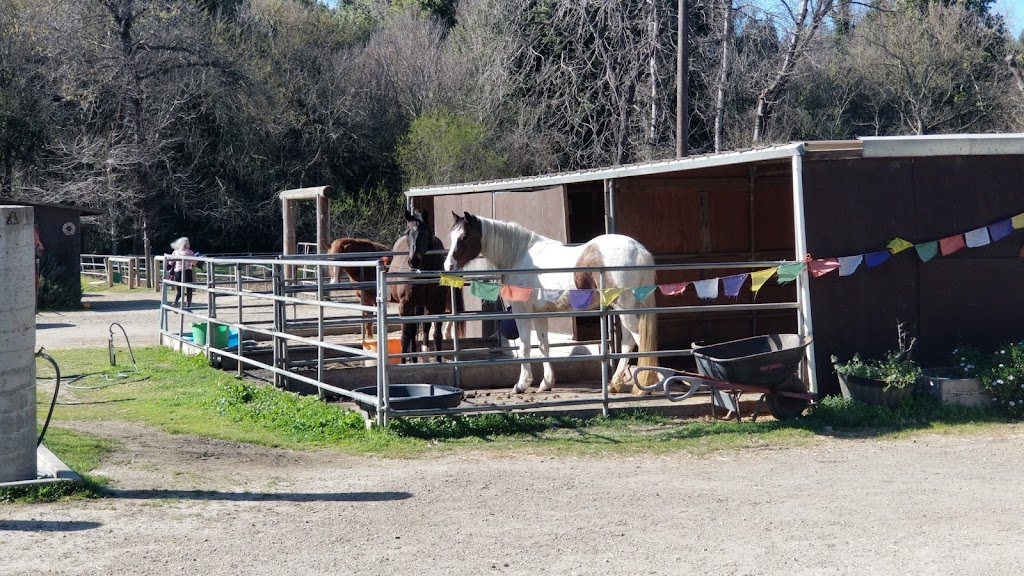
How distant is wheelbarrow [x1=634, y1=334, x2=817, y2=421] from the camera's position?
26.4 ft

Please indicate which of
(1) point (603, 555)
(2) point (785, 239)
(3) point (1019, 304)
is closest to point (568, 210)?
(2) point (785, 239)

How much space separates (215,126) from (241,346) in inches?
972

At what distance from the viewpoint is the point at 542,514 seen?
5.78 meters

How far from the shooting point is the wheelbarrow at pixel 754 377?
8.05m

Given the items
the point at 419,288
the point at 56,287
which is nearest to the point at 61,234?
the point at 56,287

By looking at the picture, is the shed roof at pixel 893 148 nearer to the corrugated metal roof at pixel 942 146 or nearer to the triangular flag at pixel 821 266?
the corrugated metal roof at pixel 942 146

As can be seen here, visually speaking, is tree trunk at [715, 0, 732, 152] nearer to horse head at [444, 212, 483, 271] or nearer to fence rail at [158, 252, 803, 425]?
fence rail at [158, 252, 803, 425]

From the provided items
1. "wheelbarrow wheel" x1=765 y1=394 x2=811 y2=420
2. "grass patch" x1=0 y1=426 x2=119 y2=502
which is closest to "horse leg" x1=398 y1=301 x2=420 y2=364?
"grass patch" x1=0 y1=426 x2=119 y2=502

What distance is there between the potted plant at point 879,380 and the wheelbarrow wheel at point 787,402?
1.43 feet

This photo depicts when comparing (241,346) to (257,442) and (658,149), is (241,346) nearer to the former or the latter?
(257,442)

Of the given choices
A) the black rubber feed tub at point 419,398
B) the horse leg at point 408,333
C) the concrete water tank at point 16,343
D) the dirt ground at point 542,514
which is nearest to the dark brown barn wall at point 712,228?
the horse leg at point 408,333

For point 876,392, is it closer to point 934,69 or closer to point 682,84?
point 682,84

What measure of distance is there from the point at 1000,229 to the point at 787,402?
2788 millimetres

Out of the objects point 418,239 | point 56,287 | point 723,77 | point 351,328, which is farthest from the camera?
point 723,77
